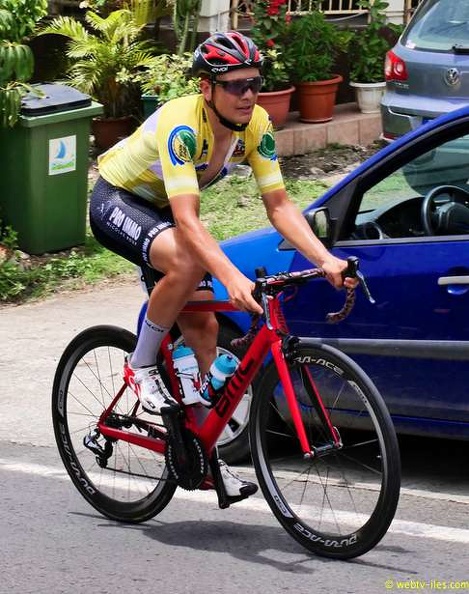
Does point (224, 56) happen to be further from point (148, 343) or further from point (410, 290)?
point (410, 290)

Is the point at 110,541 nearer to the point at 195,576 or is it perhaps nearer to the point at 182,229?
the point at 195,576

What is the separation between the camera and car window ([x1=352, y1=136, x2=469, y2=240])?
17.3ft

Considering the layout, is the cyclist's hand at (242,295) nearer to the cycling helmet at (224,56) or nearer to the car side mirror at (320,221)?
the cycling helmet at (224,56)

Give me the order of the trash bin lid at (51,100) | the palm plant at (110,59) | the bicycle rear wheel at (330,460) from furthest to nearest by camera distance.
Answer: the palm plant at (110,59), the trash bin lid at (51,100), the bicycle rear wheel at (330,460)

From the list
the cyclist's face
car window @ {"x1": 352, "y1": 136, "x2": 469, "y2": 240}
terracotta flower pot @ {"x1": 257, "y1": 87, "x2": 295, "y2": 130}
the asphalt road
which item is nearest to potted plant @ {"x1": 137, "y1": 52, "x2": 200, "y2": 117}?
terracotta flower pot @ {"x1": 257, "y1": 87, "x2": 295, "y2": 130}

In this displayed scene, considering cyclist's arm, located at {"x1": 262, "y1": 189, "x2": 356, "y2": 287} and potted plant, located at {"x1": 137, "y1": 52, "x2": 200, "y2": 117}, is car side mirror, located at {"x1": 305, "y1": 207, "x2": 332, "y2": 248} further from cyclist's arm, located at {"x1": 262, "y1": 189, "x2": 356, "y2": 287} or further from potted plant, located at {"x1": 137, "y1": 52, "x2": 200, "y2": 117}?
potted plant, located at {"x1": 137, "y1": 52, "x2": 200, "y2": 117}

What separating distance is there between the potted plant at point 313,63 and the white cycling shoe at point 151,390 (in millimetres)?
7213

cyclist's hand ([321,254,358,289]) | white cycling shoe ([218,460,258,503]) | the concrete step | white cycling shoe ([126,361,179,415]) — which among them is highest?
cyclist's hand ([321,254,358,289])

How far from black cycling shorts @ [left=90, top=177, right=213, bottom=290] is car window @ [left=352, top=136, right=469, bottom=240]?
91 centimetres

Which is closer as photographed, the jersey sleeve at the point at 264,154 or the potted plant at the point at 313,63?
the jersey sleeve at the point at 264,154

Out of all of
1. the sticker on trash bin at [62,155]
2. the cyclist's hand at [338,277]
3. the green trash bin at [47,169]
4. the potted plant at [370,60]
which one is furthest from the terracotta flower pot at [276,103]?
the cyclist's hand at [338,277]

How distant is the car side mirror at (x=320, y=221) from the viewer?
507 cm

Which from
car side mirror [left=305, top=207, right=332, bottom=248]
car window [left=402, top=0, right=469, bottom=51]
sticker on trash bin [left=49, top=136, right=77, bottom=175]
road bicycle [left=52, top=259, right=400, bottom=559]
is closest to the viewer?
road bicycle [left=52, top=259, right=400, bottom=559]

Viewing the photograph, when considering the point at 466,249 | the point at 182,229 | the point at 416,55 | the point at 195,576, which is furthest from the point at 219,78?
the point at 416,55
